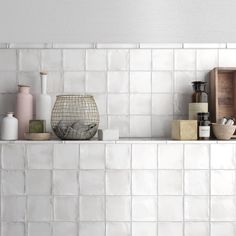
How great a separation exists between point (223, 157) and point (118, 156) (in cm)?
37

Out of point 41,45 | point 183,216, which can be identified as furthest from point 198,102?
point 41,45

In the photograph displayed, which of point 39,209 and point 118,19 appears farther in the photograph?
point 39,209

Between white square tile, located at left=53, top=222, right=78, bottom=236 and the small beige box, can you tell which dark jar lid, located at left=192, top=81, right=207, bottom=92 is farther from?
white square tile, located at left=53, top=222, right=78, bottom=236

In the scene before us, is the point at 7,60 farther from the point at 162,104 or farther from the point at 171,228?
the point at 171,228

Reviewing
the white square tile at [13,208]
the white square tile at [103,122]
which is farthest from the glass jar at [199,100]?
the white square tile at [13,208]

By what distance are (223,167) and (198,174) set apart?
0.30 feet

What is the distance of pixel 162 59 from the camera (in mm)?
1340

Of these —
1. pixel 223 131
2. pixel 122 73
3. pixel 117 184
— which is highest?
pixel 122 73

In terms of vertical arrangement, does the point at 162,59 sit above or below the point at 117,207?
above

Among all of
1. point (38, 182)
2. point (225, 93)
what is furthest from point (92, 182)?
point (225, 93)

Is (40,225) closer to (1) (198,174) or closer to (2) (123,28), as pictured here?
(1) (198,174)

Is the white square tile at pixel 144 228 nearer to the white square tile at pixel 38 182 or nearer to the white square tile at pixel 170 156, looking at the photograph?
the white square tile at pixel 170 156

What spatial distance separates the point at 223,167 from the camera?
3.97 ft

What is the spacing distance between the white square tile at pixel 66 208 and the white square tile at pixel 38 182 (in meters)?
0.05
